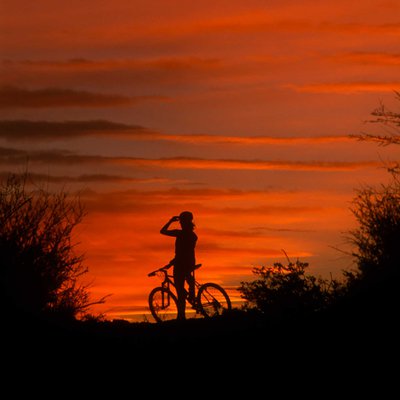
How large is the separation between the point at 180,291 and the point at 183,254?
139 cm

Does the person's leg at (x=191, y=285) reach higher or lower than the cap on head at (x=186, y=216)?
lower

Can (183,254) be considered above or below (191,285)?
above

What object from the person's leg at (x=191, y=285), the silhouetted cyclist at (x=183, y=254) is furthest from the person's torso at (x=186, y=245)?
the person's leg at (x=191, y=285)

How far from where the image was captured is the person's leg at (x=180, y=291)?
24125 millimetres

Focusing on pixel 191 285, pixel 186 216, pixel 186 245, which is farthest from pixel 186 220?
pixel 191 285

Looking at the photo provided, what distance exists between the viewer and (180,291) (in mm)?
24312

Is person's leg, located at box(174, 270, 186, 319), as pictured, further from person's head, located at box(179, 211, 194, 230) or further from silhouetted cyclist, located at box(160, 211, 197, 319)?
person's head, located at box(179, 211, 194, 230)

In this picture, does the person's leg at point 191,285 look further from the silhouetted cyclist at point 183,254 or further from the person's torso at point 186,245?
the person's torso at point 186,245

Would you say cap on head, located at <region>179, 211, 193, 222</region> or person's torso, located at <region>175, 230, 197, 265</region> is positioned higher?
cap on head, located at <region>179, 211, 193, 222</region>

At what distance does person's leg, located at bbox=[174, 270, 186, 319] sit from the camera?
950 inches

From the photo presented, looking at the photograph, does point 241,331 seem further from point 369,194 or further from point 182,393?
point 369,194

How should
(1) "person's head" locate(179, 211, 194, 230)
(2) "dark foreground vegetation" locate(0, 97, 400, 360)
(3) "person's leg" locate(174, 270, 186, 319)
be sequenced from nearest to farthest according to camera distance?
(2) "dark foreground vegetation" locate(0, 97, 400, 360), (1) "person's head" locate(179, 211, 194, 230), (3) "person's leg" locate(174, 270, 186, 319)

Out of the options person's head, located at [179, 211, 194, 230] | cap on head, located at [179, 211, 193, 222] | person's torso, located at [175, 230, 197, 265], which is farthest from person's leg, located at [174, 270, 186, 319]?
cap on head, located at [179, 211, 193, 222]

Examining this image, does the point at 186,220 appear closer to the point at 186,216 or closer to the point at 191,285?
the point at 186,216
